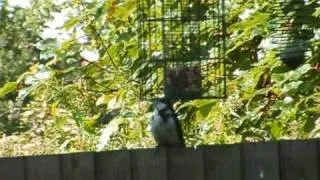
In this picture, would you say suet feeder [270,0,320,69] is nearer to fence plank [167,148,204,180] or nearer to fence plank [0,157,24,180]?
fence plank [167,148,204,180]

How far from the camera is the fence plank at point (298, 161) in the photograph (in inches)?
94.9

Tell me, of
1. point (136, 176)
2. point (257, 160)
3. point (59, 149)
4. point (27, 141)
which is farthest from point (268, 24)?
point (27, 141)

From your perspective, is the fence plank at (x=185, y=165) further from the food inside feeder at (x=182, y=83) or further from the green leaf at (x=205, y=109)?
the green leaf at (x=205, y=109)

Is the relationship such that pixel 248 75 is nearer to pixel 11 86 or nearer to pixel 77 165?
pixel 11 86

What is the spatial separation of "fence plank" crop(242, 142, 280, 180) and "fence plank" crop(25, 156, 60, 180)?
0.57 m

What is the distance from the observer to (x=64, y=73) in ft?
12.3

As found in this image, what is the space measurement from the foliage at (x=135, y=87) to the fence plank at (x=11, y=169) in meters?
1.07

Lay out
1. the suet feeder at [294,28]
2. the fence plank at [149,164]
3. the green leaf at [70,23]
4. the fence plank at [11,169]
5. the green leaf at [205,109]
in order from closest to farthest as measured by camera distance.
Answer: the fence plank at [11,169] < the fence plank at [149,164] < the suet feeder at [294,28] < the green leaf at [205,109] < the green leaf at [70,23]

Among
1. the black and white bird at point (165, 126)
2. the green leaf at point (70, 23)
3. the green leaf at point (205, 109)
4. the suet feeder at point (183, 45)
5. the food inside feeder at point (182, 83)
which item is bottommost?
the black and white bird at point (165, 126)

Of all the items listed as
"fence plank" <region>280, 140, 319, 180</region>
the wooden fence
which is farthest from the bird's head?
"fence plank" <region>280, 140, 319, 180</region>

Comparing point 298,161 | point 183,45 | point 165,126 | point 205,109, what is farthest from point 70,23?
point 298,161

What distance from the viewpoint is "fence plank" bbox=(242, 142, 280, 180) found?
2.39 m

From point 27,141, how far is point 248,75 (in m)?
2.14

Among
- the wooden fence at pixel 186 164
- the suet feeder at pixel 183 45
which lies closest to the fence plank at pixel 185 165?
the wooden fence at pixel 186 164
